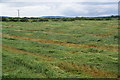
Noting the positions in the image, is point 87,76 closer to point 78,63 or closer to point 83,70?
point 83,70

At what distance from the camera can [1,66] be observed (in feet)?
56.5

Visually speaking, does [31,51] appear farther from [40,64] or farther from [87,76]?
[87,76]

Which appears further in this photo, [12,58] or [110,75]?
[12,58]

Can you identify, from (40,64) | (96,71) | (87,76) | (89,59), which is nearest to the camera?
(87,76)

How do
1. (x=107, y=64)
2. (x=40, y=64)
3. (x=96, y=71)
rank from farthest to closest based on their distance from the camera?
(x=107, y=64), (x=40, y=64), (x=96, y=71)

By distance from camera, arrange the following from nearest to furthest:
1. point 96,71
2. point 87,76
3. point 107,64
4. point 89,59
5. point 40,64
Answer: point 87,76
point 96,71
point 40,64
point 107,64
point 89,59

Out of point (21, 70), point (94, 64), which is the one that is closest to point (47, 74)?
point (21, 70)

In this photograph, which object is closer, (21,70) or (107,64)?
(21,70)

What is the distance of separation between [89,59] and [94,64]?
74.7 inches

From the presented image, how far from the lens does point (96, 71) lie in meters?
16.5

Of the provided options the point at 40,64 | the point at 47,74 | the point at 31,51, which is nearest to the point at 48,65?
the point at 40,64

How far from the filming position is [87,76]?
15086 mm

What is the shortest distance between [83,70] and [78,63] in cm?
209

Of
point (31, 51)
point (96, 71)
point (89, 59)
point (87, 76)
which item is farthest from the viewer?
point (31, 51)
